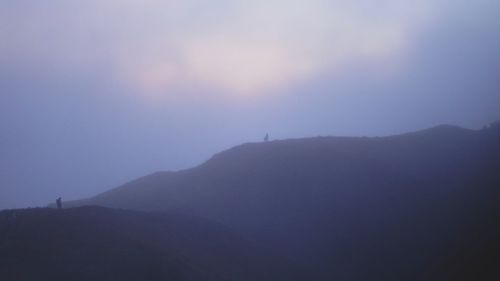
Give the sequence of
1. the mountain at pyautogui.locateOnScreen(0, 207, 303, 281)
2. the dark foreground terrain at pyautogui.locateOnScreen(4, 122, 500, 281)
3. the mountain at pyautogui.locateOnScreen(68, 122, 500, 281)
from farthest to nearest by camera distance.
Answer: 1. the mountain at pyautogui.locateOnScreen(68, 122, 500, 281)
2. the dark foreground terrain at pyautogui.locateOnScreen(4, 122, 500, 281)
3. the mountain at pyautogui.locateOnScreen(0, 207, 303, 281)

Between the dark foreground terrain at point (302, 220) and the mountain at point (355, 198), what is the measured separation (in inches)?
4.6

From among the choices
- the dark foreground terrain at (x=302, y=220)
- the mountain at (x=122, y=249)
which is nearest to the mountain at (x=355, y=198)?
the dark foreground terrain at (x=302, y=220)

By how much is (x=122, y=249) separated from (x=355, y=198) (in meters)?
22.6

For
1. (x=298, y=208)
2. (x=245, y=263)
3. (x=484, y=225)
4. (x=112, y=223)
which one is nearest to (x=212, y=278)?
(x=245, y=263)

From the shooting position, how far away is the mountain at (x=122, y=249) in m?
28.8

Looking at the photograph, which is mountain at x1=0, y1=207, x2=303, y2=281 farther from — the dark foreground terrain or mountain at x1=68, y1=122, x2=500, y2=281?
mountain at x1=68, y1=122, x2=500, y2=281

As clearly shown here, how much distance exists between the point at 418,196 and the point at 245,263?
18.5 meters

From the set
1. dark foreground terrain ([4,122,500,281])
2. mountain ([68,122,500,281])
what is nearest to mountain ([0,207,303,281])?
dark foreground terrain ([4,122,500,281])

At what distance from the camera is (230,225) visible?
4391 cm

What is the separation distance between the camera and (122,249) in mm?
30984

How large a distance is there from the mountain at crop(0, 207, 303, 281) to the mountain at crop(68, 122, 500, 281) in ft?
13.6

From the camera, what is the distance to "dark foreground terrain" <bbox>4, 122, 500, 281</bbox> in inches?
1232

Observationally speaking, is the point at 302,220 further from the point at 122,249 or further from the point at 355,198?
the point at 122,249

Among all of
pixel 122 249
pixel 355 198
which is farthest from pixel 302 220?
pixel 122 249
